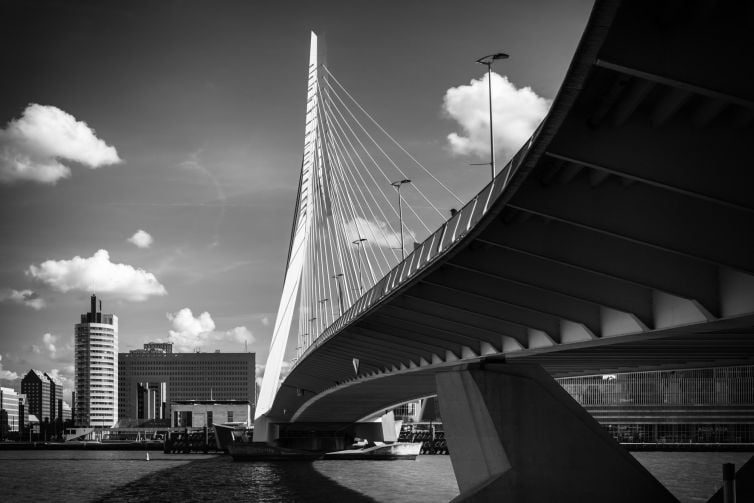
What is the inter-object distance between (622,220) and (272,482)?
45687mm

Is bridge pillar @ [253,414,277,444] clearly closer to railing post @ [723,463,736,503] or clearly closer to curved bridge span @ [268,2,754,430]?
curved bridge span @ [268,2,754,430]

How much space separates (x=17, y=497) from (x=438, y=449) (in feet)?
185

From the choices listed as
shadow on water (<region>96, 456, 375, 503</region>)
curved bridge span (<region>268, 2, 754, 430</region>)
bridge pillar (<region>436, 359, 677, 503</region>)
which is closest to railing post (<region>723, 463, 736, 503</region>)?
curved bridge span (<region>268, 2, 754, 430</region>)

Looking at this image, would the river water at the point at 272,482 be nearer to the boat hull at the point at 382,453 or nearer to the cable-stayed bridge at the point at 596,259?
the boat hull at the point at 382,453

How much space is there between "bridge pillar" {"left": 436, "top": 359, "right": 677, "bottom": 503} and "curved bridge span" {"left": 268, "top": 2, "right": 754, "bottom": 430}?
0.99 meters

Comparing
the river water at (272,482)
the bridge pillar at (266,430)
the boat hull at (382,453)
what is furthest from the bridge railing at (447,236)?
the bridge pillar at (266,430)

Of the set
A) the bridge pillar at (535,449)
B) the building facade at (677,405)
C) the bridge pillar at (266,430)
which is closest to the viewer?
the bridge pillar at (535,449)

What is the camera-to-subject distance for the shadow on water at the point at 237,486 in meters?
45.4

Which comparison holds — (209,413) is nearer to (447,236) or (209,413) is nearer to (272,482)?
(272,482)

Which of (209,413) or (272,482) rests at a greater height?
(209,413)

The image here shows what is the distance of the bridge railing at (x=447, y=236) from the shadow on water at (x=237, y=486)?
62.4ft

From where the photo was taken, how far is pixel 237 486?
53.1m

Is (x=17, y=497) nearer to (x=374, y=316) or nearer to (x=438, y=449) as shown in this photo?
(x=374, y=316)

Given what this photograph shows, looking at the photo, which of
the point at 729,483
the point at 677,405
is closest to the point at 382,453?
the point at 677,405
